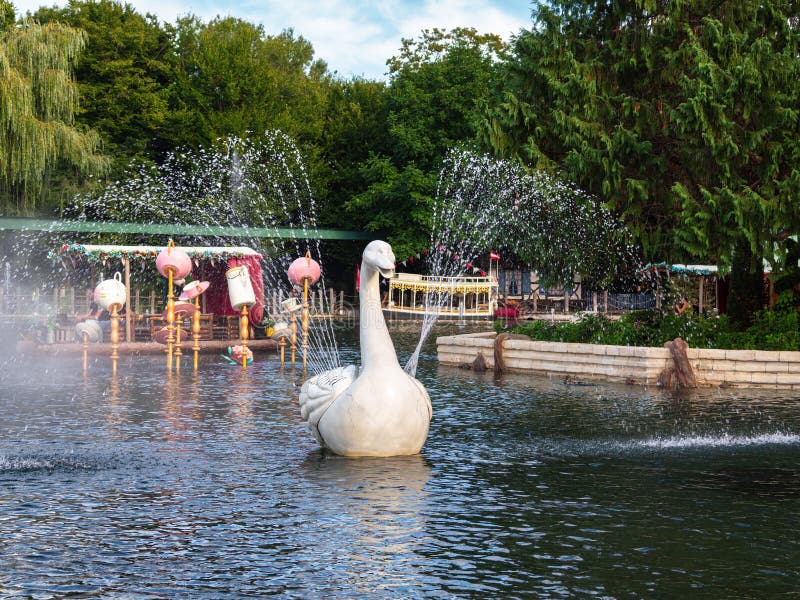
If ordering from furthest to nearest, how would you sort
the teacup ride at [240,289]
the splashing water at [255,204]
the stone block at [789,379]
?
1. the splashing water at [255,204]
2. the teacup ride at [240,289]
3. the stone block at [789,379]

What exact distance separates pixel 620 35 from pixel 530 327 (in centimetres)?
781

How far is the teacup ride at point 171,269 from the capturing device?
82.9 feet

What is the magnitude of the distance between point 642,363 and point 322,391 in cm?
1095

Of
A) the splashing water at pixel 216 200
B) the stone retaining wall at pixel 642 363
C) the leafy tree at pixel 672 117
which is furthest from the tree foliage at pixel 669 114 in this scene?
the splashing water at pixel 216 200

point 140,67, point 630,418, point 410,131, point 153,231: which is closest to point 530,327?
point 630,418

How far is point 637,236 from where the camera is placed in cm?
2525

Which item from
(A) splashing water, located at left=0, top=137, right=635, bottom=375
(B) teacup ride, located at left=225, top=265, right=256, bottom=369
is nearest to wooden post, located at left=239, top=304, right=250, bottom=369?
(B) teacup ride, located at left=225, top=265, right=256, bottom=369

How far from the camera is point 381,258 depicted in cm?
1236

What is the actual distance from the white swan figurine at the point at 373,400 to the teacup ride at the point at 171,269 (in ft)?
41.1

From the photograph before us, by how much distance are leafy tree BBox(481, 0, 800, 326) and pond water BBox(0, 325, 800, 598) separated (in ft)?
19.9

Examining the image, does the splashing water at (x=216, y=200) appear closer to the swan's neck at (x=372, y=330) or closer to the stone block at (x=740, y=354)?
the stone block at (x=740, y=354)

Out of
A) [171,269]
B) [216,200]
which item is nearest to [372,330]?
[171,269]

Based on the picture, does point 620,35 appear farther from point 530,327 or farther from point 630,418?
point 630,418

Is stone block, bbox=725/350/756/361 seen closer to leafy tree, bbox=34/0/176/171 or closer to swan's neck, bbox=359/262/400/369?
swan's neck, bbox=359/262/400/369
